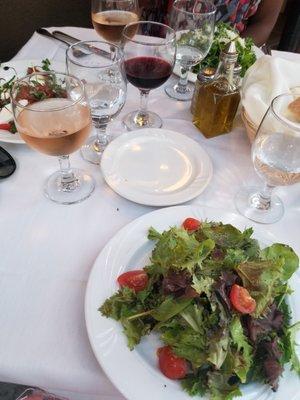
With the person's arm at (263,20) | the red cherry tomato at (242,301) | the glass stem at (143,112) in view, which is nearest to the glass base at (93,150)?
the glass stem at (143,112)

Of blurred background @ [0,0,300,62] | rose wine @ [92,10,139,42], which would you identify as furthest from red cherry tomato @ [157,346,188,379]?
blurred background @ [0,0,300,62]

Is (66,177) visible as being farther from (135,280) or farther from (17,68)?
(17,68)

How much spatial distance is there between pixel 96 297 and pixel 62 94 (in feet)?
1.50

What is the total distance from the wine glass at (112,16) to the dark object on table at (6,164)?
479 millimetres

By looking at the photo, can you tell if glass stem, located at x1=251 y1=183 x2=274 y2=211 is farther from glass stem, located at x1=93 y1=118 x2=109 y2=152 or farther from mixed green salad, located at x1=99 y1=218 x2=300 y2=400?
glass stem, located at x1=93 y1=118 x2=109 y2=152

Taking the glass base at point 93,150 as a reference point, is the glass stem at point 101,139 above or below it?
above

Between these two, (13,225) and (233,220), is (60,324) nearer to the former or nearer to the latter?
(13,225)

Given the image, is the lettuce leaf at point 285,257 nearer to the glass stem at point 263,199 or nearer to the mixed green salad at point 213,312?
the mixed green salad at point 213,312

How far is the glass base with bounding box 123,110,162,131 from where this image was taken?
95cm

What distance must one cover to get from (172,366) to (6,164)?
55 centimetres

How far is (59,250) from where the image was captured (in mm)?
675

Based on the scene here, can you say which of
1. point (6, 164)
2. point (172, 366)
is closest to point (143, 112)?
point (6, 164)

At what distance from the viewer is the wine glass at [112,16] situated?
1.03m

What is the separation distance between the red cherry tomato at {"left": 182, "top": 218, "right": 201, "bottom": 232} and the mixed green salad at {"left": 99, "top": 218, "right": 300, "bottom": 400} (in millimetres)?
74
